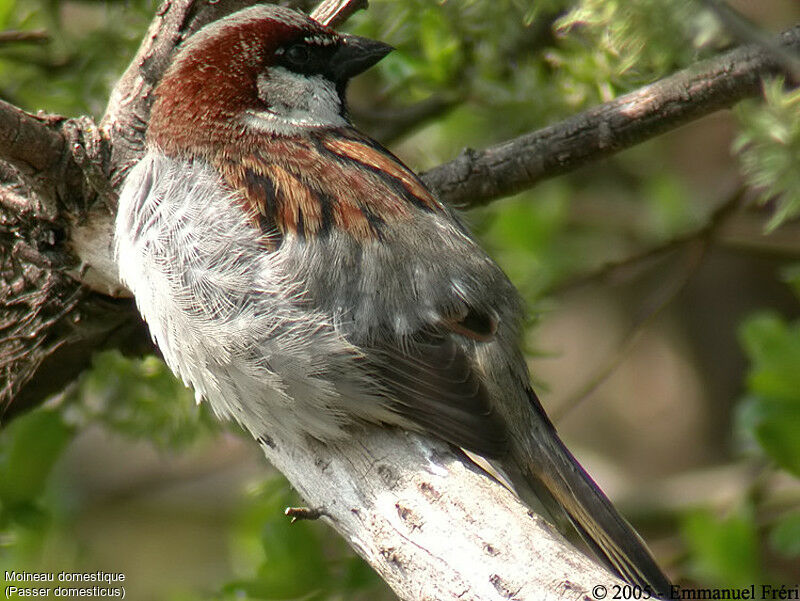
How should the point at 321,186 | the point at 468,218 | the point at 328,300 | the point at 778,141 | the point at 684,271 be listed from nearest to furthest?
the point at 778,141 → the point at 328,300 → the point at 321,186 → the point at 468,218 → the point at 684,271

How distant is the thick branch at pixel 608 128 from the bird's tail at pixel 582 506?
2.46 feet

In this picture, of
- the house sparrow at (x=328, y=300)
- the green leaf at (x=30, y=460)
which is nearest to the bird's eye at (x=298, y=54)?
the house sparrow at (x=328, y=300)

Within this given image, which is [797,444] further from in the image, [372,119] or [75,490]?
[75,490]

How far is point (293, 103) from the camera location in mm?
2912

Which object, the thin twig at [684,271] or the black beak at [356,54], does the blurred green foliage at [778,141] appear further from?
the thin twig at [684,271]

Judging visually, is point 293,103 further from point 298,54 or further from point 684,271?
point 684,271

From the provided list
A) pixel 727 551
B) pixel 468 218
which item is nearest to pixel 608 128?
pixel 468 218

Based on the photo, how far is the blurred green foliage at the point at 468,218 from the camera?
9.71ft

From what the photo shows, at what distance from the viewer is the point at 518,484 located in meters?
2.50

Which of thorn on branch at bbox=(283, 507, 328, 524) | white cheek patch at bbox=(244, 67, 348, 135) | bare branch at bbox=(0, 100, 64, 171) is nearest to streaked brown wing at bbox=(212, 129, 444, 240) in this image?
white cheek patch at bbox=(244, 67, 348, 135)

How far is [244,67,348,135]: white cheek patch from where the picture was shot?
9.13 ft

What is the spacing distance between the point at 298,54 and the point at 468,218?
698 millimetres

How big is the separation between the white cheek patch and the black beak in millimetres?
65

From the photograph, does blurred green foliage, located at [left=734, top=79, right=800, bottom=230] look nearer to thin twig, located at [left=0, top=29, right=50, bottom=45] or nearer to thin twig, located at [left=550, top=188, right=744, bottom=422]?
thin twig, located at [left=550, top=188, right=744, bottom=422]
